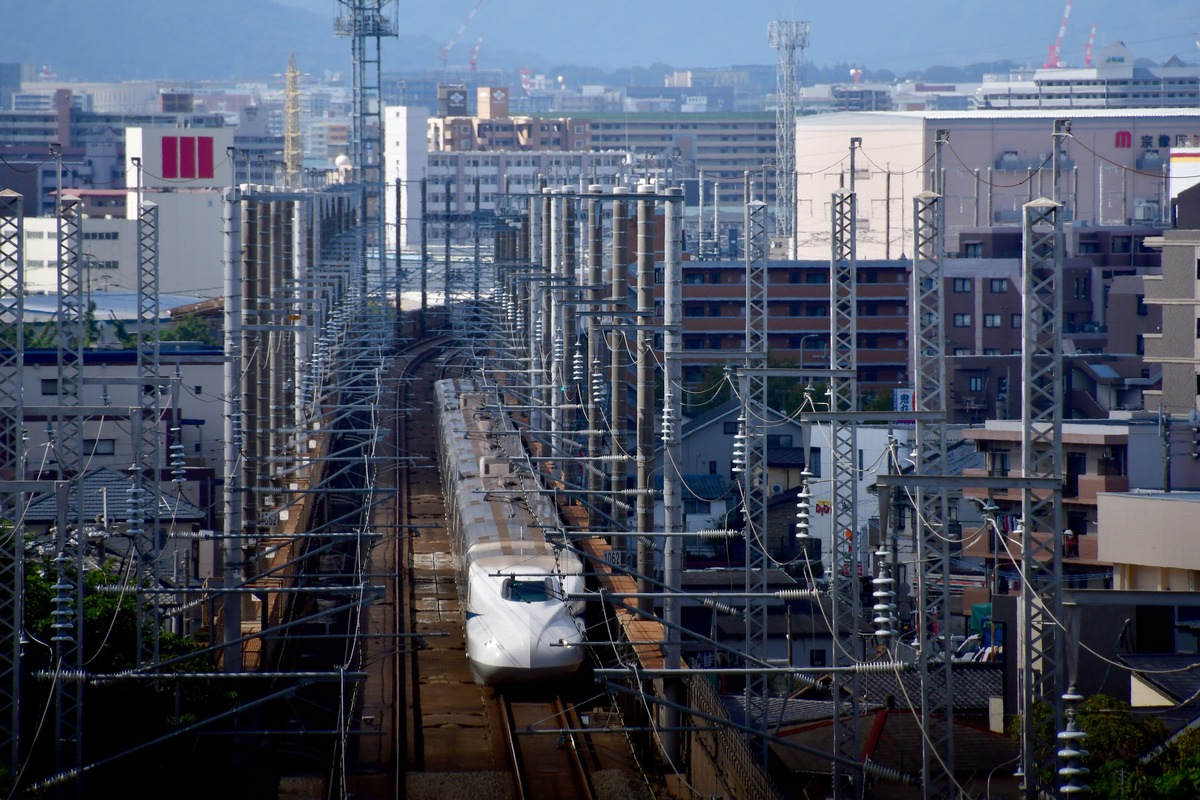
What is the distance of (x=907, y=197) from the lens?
→ 59.4 metres

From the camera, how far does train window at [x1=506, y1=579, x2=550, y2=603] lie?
480 inches

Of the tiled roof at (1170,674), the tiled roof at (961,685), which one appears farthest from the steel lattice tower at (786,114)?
the tiled roof at (1170,674)

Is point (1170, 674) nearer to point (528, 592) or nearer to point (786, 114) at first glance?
point (528, 592)

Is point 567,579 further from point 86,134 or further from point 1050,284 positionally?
point 86,134

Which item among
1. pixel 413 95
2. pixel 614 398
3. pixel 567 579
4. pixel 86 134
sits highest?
pixel 413 95

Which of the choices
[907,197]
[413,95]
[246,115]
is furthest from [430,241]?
[413,95]

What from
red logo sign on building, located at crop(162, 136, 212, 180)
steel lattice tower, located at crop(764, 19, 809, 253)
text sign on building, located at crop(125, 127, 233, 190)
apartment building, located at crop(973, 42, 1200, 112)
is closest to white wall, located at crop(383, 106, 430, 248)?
steel lattice tower, located at crop(764, 19, 809, 253)

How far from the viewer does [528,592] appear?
12.3m

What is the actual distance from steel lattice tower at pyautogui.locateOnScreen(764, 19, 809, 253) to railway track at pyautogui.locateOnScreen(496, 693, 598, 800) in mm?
46043

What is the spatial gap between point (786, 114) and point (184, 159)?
75.3ft

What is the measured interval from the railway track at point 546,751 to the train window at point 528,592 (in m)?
0.77

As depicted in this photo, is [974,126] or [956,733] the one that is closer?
[956,733]

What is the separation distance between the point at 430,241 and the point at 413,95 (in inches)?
4045

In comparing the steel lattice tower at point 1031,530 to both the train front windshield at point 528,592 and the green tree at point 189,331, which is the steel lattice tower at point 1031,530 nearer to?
the train front windshield at point 528,592
